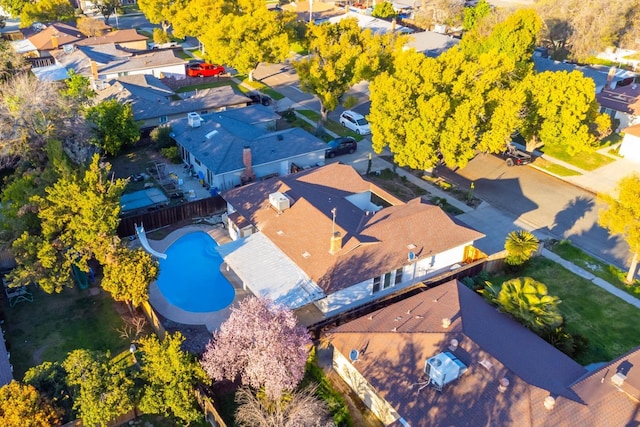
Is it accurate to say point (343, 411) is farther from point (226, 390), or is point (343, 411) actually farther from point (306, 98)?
point (306, 98)

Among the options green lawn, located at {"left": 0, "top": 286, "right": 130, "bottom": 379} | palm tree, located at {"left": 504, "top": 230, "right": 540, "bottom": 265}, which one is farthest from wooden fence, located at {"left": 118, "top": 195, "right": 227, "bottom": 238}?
palm tree, located at {"left": 504, "top": 230, "right": 540, "bottom": 265}

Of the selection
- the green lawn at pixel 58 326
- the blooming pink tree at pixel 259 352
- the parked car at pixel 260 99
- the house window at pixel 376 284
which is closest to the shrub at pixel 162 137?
the parked car at pixel 260 99

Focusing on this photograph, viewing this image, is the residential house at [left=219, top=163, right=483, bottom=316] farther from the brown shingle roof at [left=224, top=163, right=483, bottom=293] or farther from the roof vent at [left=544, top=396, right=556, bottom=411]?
the roof vent at [left=544, top=396, right=556, bottom=411]

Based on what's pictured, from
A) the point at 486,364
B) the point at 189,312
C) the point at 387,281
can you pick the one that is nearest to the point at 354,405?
the point at 486,364

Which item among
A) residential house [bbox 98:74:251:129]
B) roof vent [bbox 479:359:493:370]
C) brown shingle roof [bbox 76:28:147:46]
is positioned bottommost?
residential house [bbox 98:74:251:129]

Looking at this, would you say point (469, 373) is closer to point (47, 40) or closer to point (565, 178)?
point (565, 178)
